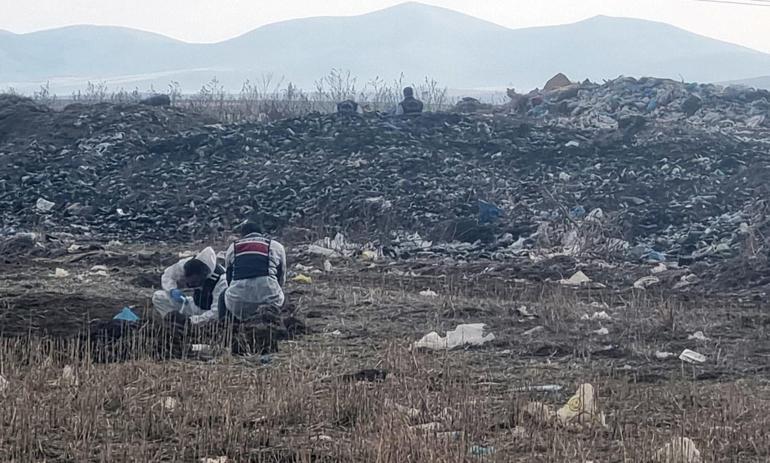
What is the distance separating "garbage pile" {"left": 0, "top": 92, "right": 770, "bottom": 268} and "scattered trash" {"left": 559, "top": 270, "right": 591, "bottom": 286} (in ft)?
4.47

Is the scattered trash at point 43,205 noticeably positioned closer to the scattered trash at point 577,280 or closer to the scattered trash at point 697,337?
the scattered trash at point 577,280

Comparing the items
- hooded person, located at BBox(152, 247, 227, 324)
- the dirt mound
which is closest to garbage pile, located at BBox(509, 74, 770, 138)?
the dirt mound

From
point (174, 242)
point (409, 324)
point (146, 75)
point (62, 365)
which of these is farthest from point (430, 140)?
point (146, 75)

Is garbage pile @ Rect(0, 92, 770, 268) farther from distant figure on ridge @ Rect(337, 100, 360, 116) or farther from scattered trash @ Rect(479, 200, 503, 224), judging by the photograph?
distant figure on ridge @ Rect(337, 100, 360, 116)

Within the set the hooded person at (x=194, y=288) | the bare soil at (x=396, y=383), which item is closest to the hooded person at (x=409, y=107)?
the bare soil at (x=396, y=383)

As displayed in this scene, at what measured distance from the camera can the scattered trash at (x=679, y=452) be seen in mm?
4199

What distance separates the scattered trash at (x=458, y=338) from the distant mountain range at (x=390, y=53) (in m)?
71.5

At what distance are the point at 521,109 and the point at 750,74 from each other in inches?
2367

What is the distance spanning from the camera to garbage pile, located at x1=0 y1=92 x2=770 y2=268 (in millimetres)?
14164

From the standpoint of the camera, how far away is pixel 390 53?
9331 centimetres

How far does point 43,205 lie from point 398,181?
17.1 feet

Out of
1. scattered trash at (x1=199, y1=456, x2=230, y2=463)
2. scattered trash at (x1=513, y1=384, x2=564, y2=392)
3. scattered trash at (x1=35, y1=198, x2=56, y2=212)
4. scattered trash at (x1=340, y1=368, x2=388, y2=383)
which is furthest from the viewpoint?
scattered trash at (x1=35, y1=198, x2=56, y2=212)

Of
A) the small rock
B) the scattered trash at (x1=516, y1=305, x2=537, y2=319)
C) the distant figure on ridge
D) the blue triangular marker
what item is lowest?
the blue triangular marker

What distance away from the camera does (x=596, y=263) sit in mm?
11742
